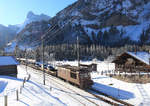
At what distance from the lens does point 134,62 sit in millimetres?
33781

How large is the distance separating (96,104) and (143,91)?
35.9 feet

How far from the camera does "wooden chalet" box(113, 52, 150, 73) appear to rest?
31.6 meters

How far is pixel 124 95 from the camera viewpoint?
19969mm

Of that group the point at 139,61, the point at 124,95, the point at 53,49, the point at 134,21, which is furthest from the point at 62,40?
the point at 124,95

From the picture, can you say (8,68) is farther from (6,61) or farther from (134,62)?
(134,62)

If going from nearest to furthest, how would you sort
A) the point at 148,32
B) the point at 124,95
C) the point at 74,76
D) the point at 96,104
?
the point at 96,104 < the point at 124,95 < the point at 74,76 < the point at 148,32

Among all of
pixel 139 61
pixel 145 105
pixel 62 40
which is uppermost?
pixel 62 40

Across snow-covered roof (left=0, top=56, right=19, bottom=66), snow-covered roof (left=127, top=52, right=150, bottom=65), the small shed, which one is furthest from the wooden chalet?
snow-covered roof (left=0, top=56, right=19, bottom=66)

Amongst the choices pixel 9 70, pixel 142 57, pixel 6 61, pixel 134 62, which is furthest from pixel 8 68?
pixel 142 57

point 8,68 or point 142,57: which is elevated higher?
point 142,57

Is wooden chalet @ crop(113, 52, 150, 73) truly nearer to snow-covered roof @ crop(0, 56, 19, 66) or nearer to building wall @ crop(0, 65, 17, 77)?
building wall @ crop(0, 65, 17, 77)

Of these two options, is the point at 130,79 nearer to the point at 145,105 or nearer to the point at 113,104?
the point at 145,105

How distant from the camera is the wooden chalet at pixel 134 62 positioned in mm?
31641

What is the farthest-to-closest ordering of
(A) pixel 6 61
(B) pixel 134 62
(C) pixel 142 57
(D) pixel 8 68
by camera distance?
(B) pixel 134 62 → (C) pixel 142 57 → (A) pixel 6 61 → (D) pixel 8 68
